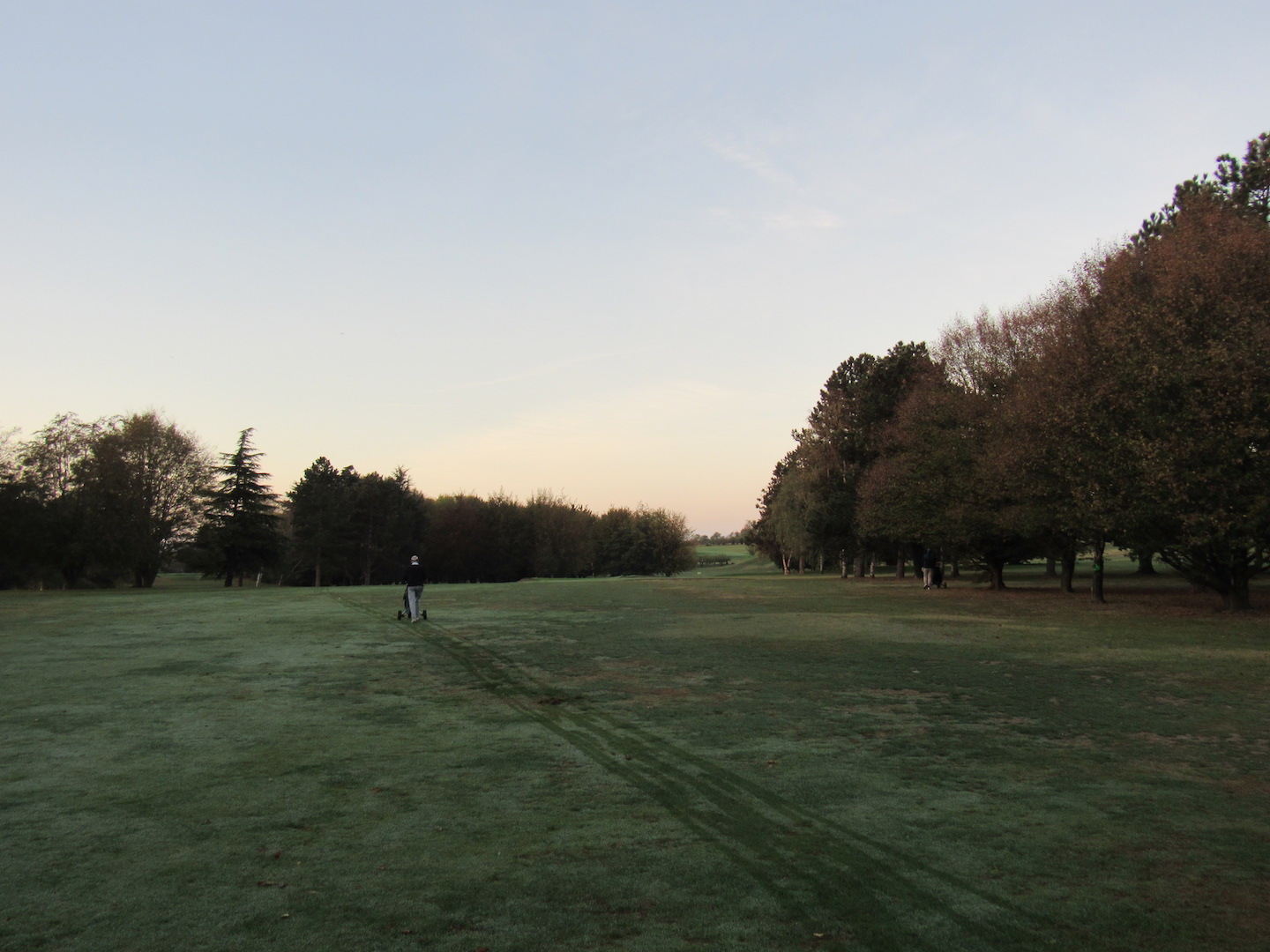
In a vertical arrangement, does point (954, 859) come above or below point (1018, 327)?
below

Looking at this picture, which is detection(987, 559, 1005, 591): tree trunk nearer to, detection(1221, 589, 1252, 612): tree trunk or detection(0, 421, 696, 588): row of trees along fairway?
detection(1221, 589, 1252, 612): tree trunk

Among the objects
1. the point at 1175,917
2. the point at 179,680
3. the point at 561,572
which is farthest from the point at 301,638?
the point at 561,572

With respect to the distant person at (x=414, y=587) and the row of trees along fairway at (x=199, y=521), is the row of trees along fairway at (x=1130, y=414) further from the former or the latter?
the row of trees along fairway at (x=199, y=521)

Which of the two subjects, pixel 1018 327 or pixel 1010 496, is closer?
pixel 1010 496

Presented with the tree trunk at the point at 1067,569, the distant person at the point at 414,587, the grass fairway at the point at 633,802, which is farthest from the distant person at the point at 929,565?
the distant person at the point at 414,587

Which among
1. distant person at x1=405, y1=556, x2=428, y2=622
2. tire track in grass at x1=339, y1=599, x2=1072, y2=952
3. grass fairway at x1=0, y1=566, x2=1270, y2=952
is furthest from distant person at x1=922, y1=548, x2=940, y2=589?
tire track in grass at x1=339, y1=599, x2=1072, y2=952

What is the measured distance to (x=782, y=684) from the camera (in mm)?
12961

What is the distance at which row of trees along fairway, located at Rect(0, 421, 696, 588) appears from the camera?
172 feet

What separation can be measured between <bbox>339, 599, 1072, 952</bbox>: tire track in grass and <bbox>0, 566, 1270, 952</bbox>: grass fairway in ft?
0.08

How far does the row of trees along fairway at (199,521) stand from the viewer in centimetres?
5241

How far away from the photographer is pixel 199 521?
60.2m

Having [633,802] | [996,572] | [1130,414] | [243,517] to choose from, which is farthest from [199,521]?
[633,802]

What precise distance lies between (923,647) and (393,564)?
82109 millimetres

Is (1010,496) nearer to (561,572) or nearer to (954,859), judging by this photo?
(954,859)
